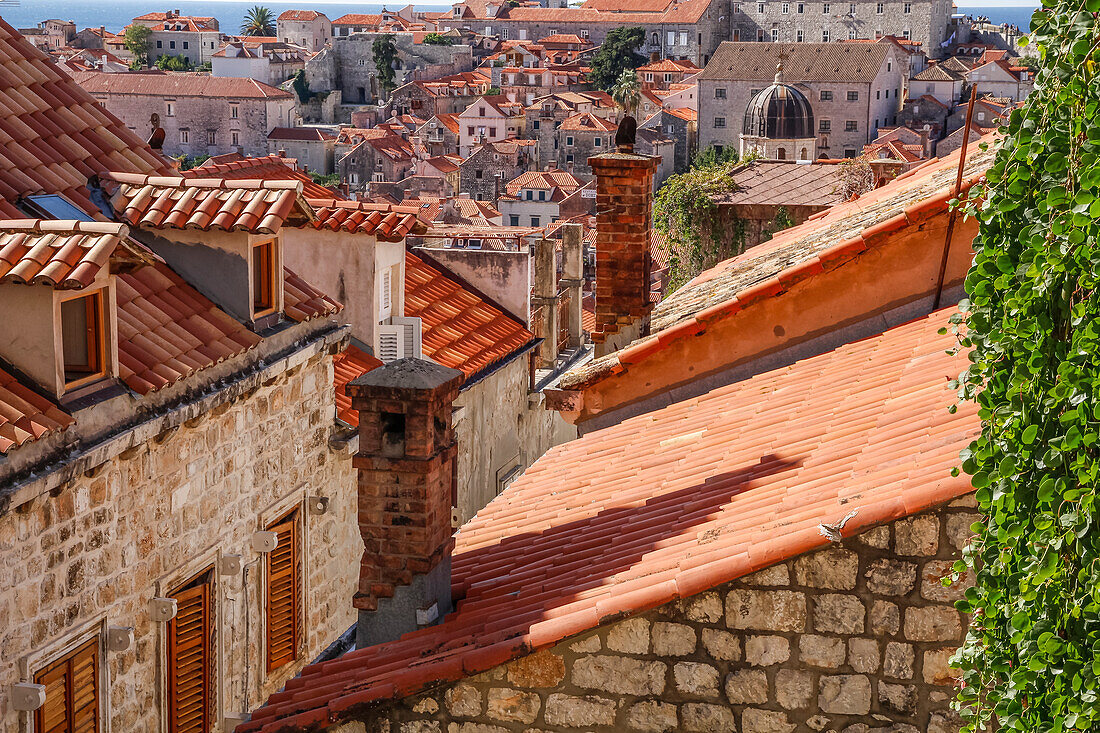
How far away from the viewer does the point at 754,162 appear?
21578 millimetres

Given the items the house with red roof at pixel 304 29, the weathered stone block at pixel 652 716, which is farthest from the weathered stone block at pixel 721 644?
the house with red roof at pixel 304 29

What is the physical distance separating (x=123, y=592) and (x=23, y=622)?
958mm

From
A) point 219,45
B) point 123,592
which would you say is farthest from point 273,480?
point 219,45

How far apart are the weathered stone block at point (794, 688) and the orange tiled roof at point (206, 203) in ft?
15.0

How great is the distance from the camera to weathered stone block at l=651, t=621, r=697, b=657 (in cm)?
539

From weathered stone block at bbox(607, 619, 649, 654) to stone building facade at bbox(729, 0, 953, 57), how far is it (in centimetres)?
12428

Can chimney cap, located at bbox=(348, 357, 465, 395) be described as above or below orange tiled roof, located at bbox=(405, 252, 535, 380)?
above

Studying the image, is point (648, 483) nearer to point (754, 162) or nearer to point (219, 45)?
point (754, 162)

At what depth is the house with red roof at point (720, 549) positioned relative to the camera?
522 centimetres

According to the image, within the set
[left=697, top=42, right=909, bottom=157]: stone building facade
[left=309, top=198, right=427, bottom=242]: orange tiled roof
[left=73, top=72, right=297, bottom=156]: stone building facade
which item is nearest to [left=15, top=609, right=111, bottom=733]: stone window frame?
[left=309, top=198, right=427, bottom=242]: orange tiled roof

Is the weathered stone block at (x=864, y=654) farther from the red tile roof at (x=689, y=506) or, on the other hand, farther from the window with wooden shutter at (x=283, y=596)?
the window with wooden shutter at (x=283, y=596)

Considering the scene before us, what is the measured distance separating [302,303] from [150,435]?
256 centimetres

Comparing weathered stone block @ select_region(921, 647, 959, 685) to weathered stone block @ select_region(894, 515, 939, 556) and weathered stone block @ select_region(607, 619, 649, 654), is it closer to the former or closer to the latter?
weathered stone block @ select_region(894, 515, 939, 556)

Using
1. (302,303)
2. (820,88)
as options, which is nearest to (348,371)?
(302,303)
